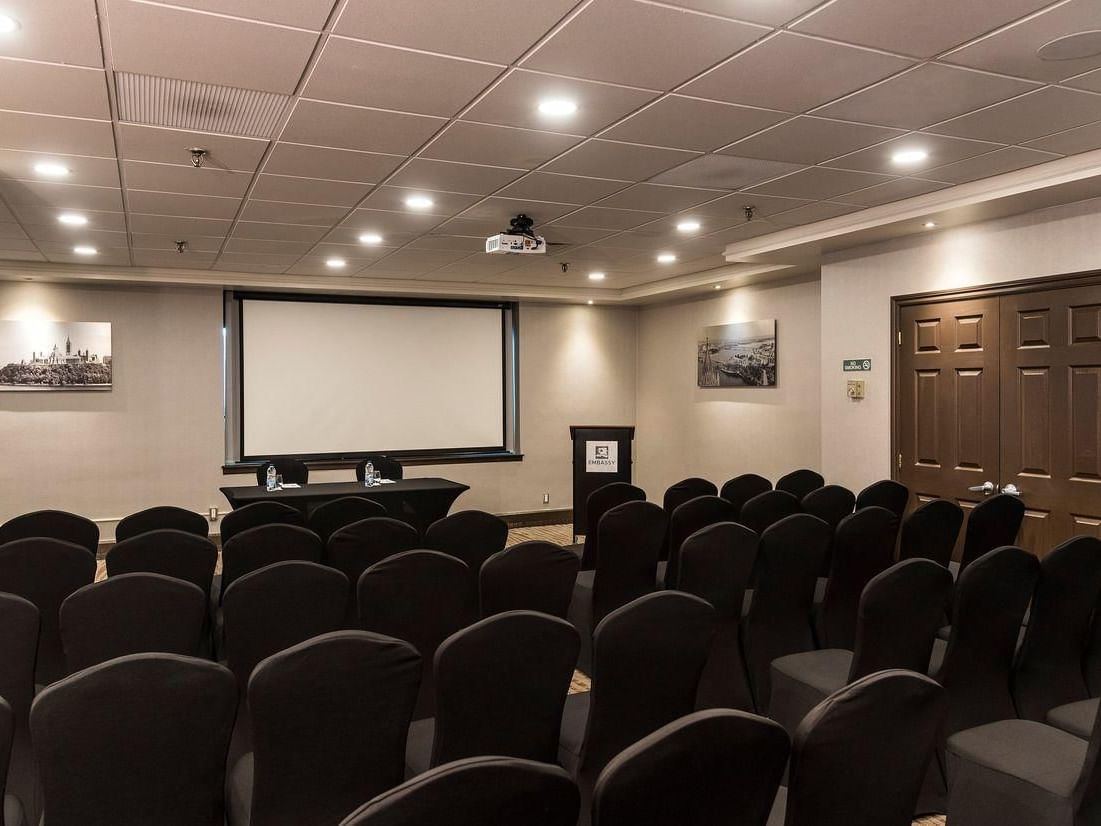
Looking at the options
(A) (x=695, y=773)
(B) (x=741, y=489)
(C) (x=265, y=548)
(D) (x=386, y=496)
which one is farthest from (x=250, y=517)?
(A) (x=695, y=773)

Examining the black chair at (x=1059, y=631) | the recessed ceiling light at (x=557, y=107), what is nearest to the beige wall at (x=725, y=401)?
the recessed ceiling light at (x=557, y=107)

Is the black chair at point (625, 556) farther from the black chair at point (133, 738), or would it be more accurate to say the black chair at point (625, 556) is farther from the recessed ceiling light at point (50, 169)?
the recessed ceiling light at point (50, 169)

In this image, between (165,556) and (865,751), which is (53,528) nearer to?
(165,556)

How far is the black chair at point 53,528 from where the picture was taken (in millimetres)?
4516

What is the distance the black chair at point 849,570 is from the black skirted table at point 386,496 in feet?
13.7

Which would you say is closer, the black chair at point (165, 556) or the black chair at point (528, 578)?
the black chair at point (528, 578)

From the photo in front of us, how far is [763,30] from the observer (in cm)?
314

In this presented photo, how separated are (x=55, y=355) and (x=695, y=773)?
9245mm

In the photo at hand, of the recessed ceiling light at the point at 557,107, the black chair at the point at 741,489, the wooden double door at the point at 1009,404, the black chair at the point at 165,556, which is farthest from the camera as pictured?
the black chair at the point at 741,489

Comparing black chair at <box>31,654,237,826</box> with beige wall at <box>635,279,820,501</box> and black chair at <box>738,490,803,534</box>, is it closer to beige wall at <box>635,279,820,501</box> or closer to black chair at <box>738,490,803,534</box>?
black chair at <box>738,490,803,534</box>

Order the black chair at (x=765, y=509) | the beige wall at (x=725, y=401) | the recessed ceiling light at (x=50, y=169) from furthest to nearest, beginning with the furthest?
1. the beige wall at (x=725, y=401)
2. the black chair at (x=765, y=509)
3. the recessed ceiling light at (x=50, y=169)

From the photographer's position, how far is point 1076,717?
2.83 m

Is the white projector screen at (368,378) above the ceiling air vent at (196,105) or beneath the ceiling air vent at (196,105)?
beneath

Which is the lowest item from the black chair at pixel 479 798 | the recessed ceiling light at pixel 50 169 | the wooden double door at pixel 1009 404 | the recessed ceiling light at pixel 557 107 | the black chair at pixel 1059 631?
the black chair at pixel 1059 631
